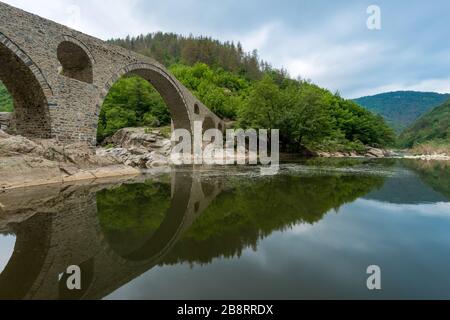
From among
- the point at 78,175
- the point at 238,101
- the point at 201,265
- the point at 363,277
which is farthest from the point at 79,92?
the point at 238,101

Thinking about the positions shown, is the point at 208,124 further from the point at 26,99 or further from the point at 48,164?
the point at 48,164

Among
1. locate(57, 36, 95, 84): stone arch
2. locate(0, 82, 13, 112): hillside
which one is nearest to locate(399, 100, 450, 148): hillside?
locate(57, 36, 95, 84): stone arch

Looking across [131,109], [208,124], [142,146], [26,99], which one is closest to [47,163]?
[26,99]

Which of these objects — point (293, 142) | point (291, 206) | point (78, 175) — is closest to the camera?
point (291, 206)

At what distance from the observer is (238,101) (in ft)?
133

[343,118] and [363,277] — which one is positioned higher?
[343,118]

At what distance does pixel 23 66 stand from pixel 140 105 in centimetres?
2300

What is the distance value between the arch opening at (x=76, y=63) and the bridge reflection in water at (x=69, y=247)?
956 centimetres

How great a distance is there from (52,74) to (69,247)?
11586 millimetres

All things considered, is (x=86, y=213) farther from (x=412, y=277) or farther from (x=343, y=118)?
(x=343, y=118)

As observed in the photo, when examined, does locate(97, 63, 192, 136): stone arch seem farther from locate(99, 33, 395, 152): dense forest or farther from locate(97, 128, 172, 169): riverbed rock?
locate(99, 33, 395, 152): dense forest

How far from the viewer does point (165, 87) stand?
977 inches

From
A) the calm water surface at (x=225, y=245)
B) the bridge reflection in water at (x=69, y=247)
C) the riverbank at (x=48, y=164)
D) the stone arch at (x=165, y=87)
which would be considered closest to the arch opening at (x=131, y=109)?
the stone arch at (x=165, y=87)

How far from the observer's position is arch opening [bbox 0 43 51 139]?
1257 centimetres
